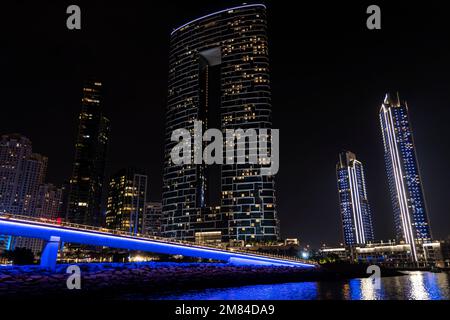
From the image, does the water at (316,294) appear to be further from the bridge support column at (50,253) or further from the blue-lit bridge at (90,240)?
the blue-lit bridge at (90,240)

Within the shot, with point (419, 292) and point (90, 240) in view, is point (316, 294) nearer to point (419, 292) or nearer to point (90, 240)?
Result: point (419, 292)

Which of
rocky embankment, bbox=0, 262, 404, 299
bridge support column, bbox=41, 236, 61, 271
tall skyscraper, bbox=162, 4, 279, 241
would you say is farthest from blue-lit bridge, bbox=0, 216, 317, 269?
tall skyscraper, bbox=162, 4, 279, 241

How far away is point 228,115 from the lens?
6964 inches

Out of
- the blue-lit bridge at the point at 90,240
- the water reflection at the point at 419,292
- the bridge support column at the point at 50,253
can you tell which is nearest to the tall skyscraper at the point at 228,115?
the blue-lit bridge at the point at 90,240

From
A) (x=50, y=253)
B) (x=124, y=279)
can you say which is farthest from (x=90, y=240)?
(x=124, y=279)

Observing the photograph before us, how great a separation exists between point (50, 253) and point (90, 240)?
30.7ft

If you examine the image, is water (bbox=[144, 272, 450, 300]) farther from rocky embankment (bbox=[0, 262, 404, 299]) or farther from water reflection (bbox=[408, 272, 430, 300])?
rocky embankment (bbox=[0, 262, 404, 299])

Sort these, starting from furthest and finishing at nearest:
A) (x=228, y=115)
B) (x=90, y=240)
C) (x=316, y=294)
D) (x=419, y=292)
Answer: (x=228, y=115)
(x=90, y=240)
(x=419, y=292)
(x=316, y=294)

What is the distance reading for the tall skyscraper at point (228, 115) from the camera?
162625mm

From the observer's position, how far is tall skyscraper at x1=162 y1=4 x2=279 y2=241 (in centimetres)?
16262

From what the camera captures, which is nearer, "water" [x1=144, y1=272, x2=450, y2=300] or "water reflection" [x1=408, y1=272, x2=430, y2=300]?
"water" [x1=144, y1=272, x2=450, y2=300]

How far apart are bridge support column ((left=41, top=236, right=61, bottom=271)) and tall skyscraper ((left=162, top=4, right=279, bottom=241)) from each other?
4501 inches

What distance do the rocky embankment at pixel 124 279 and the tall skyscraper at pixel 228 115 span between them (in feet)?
262
